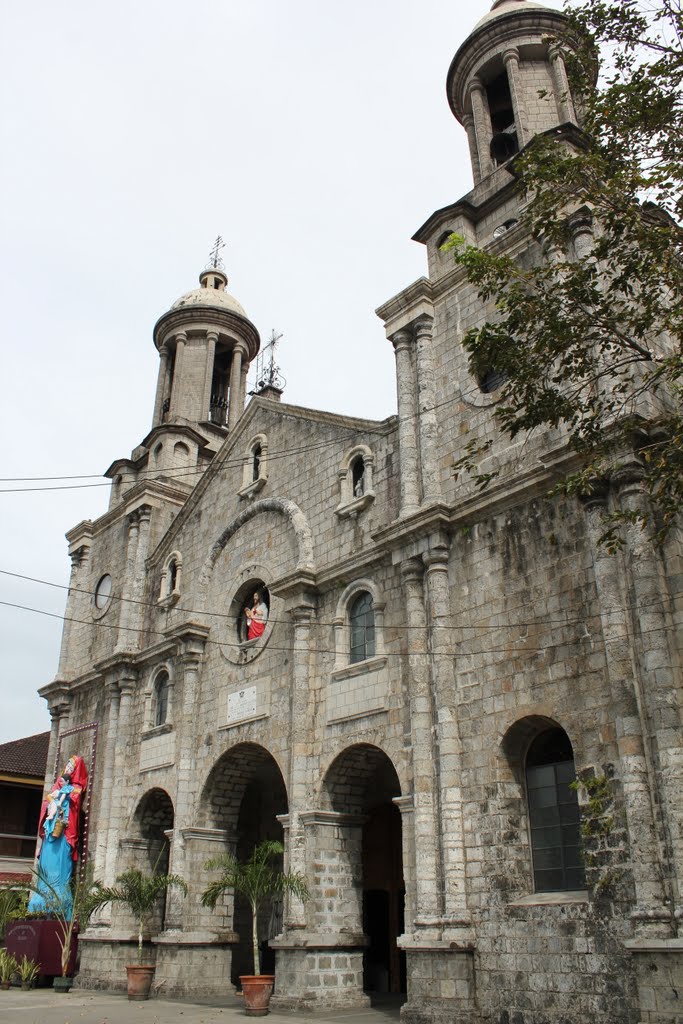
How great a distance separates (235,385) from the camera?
28859 millimetres

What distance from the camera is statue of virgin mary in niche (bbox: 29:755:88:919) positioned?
2091cm

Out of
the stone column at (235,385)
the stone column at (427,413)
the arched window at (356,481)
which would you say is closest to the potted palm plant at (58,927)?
the arched window at (356,481)

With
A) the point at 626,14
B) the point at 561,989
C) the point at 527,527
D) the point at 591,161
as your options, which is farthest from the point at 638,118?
the point at 561,989

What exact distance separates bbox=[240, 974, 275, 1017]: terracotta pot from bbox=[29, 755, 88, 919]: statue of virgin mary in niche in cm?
783

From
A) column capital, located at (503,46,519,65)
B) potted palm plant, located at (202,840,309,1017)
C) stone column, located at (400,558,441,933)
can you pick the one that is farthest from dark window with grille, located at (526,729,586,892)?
column capital, located at (503,46,519,65)

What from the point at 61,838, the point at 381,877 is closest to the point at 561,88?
the point at 381,877

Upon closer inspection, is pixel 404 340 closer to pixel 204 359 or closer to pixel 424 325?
pixel 424 325

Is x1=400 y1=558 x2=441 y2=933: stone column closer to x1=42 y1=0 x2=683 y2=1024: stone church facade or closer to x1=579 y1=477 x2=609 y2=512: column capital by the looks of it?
x1=42 y1=0 x2=683 y2=1024: stone church facade

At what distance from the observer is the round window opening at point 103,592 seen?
24.8m

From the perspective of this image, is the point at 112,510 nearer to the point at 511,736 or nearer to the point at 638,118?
the point at 511,736

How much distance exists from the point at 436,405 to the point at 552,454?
11.9 feet

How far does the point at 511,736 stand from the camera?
12.6 meters

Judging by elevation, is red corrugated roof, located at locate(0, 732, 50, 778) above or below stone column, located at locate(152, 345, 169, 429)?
below

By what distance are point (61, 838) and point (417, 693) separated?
41.3 feet
